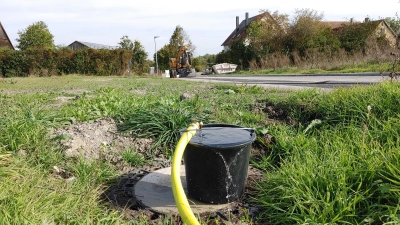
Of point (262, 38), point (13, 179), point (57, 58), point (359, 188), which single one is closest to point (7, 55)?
point (57, 58)

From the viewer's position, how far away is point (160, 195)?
2.56 m

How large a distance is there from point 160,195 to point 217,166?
0.56 m

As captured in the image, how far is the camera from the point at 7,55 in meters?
23.3

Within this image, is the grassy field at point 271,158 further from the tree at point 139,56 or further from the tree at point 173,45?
the tree at point 173,45

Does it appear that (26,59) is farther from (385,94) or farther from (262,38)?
(385,94)

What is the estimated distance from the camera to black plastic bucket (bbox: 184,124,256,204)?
230 centimetres

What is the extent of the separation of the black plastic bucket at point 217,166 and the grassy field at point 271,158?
0.75 ft

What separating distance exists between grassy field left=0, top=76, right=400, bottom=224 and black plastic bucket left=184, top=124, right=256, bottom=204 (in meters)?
0.23

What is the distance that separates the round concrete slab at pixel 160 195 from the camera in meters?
2.35

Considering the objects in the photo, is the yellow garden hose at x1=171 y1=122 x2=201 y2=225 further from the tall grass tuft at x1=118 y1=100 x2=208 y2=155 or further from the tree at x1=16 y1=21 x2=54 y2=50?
the tree at x1=16 y1=21 x2=54 y2=50

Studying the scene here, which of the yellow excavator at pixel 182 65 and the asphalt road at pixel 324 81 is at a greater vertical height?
the yellow excavator at pixel 182 65

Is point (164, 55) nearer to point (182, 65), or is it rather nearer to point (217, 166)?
point (182, 65)

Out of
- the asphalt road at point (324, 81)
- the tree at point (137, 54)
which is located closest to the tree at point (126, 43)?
the tree at point (137, 54)

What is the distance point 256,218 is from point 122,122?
232 cm
